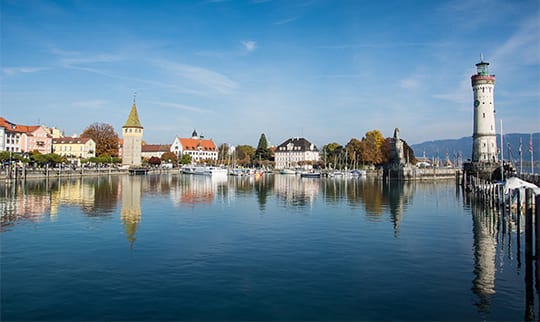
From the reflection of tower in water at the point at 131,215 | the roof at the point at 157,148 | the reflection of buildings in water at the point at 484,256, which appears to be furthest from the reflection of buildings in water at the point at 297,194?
the roof at the point at 157,148

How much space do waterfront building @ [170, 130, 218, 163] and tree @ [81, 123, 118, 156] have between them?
38499mm

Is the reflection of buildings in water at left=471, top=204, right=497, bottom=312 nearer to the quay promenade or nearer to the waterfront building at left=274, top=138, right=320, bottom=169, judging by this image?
the quay promenade

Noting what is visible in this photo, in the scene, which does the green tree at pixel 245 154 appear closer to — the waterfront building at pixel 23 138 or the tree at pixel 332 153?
the tree at pixel 332 153

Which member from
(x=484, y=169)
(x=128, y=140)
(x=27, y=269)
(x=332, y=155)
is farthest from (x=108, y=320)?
(x=332, y=155)

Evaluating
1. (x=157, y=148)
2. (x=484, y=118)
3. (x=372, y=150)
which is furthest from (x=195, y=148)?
(x=484, y=118)

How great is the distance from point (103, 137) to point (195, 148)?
50306 mm

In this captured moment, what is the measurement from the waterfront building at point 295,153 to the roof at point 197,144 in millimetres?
33638

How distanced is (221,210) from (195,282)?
18.8 metres

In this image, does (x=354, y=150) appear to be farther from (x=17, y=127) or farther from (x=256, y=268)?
(x=256, y=268)

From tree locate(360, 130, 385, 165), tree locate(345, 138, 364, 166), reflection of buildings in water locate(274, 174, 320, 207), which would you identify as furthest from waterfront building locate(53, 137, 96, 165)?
tree locate(360, 130, 385, 165)

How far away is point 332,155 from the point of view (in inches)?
Answer: 5054

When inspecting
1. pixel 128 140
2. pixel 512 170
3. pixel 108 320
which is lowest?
pixel 108 320

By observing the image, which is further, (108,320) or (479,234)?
(479,234)

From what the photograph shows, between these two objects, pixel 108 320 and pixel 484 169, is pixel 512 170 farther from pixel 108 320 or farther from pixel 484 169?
pixel 108 320
